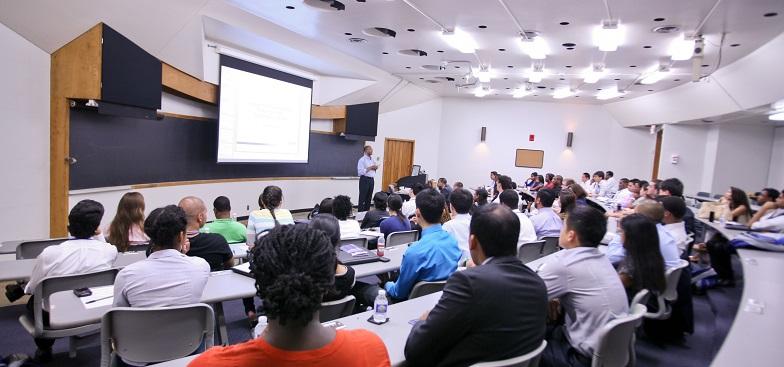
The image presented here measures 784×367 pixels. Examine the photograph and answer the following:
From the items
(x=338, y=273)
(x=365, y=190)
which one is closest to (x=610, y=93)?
(x=365, y=190)

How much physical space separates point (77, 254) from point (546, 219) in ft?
15.1

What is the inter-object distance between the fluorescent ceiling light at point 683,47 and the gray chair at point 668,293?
485 centimetres

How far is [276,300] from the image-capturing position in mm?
1122

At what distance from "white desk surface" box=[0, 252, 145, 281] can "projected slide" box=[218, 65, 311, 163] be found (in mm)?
5052

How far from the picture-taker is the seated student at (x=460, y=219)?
4.07m

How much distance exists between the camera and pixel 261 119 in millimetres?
9062

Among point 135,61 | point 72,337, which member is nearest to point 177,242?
point 72,337

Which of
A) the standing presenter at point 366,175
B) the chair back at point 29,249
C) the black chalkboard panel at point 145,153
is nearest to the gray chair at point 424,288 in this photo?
the chair back at point 29,249

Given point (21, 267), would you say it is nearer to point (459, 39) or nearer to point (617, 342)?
point (617, 342)

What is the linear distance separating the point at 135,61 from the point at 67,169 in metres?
1.63

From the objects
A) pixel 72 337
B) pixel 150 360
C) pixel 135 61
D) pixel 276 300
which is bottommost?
pixel 72 337

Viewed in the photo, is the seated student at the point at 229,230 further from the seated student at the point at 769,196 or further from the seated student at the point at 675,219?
the seated student at the point at 769,196

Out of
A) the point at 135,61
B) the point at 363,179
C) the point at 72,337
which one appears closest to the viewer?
the point at 72,337

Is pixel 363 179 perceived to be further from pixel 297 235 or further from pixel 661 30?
pixel 297 235
